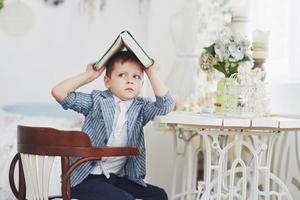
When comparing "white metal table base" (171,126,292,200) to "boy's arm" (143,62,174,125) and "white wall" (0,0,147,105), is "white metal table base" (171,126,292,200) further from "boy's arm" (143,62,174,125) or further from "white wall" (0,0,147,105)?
"white wall" (0,0,147,105)

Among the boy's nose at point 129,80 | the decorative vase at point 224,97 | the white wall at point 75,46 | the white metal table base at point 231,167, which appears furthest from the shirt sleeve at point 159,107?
the white wall at point 75,46

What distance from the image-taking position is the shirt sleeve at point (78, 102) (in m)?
2.18

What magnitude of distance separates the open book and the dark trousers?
0.50 m

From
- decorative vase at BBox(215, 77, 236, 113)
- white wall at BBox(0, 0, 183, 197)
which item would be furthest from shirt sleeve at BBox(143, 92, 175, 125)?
white wall at BBox(0, 0, 183, 197)

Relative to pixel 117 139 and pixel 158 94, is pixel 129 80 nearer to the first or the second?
pixel 158 94

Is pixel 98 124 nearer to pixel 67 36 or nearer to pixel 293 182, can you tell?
pixel 67 36

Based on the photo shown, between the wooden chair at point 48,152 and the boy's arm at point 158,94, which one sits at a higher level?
the boy's arm at point 158,94

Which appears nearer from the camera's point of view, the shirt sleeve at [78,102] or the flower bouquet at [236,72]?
the shirt sleeve at [78,102]

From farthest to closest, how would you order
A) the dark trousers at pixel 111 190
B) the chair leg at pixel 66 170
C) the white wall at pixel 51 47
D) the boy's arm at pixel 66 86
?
the white wall at pixel 51 47 → the boy's arm at pixel 66 86 → the dark trousers at pixel 111 190 → the chair leg at pixel 66 170

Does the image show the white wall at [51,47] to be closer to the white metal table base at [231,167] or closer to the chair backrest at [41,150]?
the white metal table base at [231,167]

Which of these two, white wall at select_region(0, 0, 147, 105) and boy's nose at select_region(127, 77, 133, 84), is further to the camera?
white wall at select_region(0, 0, 147, 105)

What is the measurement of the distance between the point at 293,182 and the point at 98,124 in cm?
148

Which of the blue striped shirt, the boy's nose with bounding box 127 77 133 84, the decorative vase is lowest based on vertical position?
the blue striped shirt

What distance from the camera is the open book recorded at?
209cm
